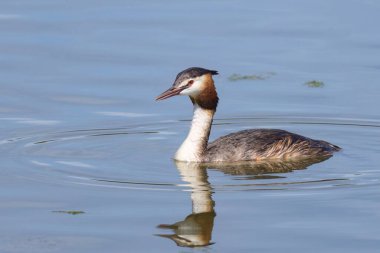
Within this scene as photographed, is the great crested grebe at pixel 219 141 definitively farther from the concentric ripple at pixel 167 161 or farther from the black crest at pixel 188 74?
the concentric ripple at pixel 167 161

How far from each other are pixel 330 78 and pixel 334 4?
4904 millimetres

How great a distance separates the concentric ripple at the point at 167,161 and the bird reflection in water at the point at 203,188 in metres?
0.01

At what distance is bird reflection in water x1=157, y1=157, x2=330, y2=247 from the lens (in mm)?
11102

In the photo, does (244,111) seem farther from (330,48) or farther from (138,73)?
(330,48)

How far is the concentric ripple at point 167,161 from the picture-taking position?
1327cm

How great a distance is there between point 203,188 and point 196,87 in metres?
2.05

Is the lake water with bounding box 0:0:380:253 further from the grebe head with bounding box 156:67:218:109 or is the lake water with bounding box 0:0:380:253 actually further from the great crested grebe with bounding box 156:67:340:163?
the grebe head with bounding box 156:67:218:109

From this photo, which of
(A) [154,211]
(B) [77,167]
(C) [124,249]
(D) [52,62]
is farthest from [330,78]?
(C) [124,249]

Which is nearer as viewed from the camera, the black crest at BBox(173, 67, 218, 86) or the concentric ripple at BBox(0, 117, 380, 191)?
the concentric ripple at BBox(0, 117, 380, 191)

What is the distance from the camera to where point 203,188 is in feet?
43.0

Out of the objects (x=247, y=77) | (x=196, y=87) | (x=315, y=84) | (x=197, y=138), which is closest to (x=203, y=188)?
(x=197, y=138)

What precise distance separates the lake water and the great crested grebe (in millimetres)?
289

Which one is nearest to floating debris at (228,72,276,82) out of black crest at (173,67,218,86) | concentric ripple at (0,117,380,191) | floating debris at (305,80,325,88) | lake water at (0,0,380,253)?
lake water at (0,0,380,253)

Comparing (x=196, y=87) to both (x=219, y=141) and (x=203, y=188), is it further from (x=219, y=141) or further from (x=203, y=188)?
(x=203, y=188)
